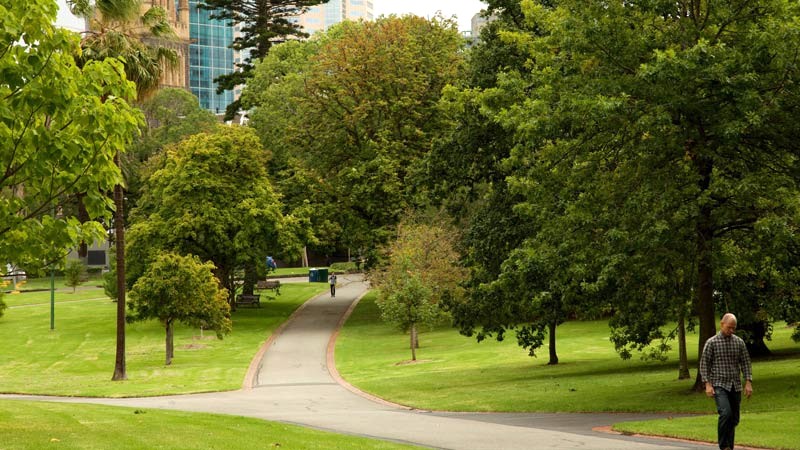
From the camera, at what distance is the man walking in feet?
44.5

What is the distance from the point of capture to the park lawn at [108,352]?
35.7 meters

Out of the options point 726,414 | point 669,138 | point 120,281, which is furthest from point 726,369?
point 120,281

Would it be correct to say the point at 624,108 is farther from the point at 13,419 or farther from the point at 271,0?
the point at 271,0

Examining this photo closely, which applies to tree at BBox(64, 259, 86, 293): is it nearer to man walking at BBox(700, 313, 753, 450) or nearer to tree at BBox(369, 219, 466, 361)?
tree at BBox(369, 219, 466, 361)

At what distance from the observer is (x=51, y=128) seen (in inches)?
563

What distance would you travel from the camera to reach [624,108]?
19500 millimetres

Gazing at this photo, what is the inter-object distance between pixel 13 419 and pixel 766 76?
14995 mm

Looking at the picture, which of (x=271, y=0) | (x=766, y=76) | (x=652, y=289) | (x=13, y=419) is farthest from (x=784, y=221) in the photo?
(x=271, y=0)

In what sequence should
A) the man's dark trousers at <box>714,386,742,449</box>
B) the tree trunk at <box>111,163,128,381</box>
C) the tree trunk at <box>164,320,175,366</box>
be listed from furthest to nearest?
the tree trunk at <box>164,320,175,366</box> → the tree trunk at <box>111,163,128,381</box> → the man's dark trousers at <box>714,386,742,449</box>

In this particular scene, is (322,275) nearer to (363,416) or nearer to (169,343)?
(169,343)

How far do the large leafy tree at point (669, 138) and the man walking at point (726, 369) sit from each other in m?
4.71

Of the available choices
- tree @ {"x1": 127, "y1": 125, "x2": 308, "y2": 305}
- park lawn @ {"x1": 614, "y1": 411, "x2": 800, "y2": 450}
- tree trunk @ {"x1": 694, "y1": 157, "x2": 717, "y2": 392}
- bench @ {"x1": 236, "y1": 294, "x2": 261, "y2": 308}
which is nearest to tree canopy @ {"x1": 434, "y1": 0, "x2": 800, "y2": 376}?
tree trunk @ {"x1": 694, "y1": 157, "x2": 717, "y2": 392}

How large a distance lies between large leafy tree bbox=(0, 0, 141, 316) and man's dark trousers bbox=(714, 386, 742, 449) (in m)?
8.65

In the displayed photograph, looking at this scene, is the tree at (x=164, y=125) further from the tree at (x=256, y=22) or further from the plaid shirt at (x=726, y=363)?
the plaid shirt at (x=726, y=363)
